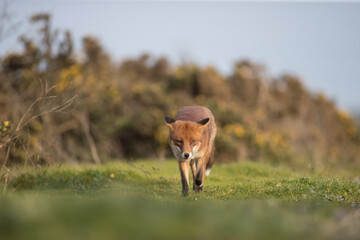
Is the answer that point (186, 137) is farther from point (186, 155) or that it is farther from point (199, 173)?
point (199, 173)

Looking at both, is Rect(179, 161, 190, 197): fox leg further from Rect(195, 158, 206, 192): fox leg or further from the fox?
Rect(195, 158, 206, 192): fox leg

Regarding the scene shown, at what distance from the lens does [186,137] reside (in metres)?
8.81

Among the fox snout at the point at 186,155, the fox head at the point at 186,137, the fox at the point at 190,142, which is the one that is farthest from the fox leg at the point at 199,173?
the fox snout at the point at 186,155

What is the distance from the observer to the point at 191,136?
8.88 metres

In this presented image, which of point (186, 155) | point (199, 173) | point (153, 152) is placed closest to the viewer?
point (186, 155)

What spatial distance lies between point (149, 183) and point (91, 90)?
14880 millimetres

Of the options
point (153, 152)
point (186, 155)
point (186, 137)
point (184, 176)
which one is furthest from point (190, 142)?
point (153, 152)

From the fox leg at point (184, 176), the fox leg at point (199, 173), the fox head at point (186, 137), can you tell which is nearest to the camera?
the fox head at point (186, 137)

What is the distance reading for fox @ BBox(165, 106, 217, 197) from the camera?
8.83 metres

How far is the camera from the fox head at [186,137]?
8.76m

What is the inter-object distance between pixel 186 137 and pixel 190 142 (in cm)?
16

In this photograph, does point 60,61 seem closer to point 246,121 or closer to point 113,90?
point 113,90

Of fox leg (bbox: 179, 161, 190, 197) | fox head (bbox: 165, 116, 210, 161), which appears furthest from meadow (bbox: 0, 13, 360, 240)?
fox head (bbox: 165, 116, 210, 161)

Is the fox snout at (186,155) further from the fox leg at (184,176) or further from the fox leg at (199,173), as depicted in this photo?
the fox leg at (199,173)
